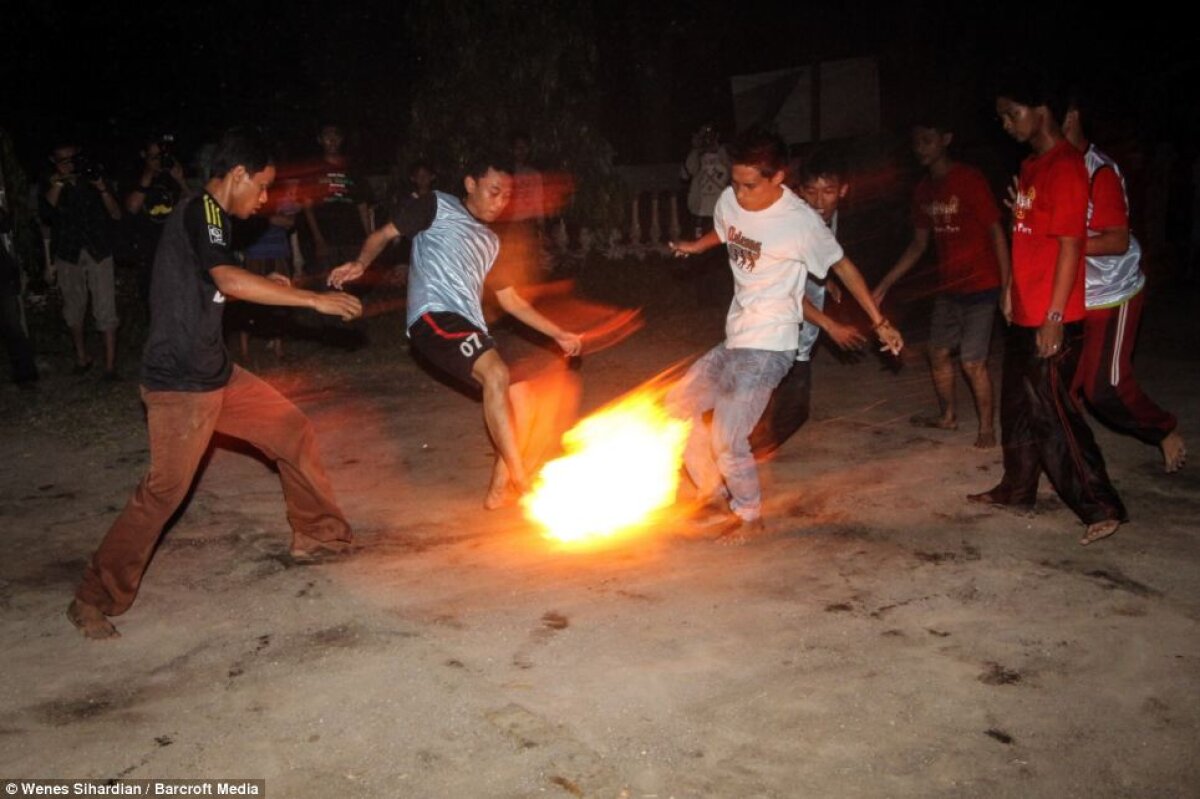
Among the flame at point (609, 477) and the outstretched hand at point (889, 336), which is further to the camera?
the flame at point (609, 477)

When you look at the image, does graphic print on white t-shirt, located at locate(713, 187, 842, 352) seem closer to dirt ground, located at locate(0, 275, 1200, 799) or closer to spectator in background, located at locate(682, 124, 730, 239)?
dirt ground, located at locate(0, 275, 1200, 799)

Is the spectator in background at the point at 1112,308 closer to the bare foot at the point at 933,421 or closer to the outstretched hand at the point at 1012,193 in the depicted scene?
the outstretched hand at the point at 1012,193

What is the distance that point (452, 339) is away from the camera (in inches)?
217

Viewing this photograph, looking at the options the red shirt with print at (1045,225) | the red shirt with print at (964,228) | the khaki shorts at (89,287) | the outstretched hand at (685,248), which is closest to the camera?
the red shirt with print at (1045,225)

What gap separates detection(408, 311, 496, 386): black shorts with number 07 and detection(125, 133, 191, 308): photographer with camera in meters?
4.51

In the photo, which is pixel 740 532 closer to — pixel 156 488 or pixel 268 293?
pixel 268 293

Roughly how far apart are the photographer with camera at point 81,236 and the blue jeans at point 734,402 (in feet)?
19.6

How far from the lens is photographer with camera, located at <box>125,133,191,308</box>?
30.0 ft

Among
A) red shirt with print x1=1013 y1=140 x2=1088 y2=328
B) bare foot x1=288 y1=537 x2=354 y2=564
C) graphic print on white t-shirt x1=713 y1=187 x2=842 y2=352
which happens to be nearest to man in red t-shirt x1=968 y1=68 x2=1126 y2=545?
red shirt with print x1=1013 y1=140 x2=1088 y2=328

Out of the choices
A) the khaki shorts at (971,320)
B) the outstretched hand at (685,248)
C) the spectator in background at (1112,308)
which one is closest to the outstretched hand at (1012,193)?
the spectator in background at (1112,308)

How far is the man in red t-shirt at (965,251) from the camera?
22.2 feet

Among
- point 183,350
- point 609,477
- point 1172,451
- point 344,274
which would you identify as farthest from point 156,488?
point 1172,451

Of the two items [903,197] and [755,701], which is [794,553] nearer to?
[755,701]

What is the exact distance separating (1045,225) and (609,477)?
284 centimetres
